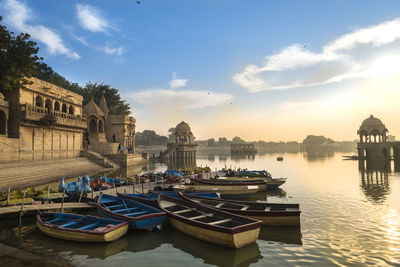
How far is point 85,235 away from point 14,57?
87.0 ft

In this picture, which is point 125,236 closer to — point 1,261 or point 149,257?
point 149,257

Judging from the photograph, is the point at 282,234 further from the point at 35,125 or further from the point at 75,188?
the point at 35,125

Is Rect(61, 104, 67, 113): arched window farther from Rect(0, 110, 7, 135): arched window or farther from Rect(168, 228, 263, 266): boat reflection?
Rect(168, 228, 263, 266): boat reflection

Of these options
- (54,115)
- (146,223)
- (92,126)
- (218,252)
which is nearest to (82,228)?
(146,223)

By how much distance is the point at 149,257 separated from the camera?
10.3 metres

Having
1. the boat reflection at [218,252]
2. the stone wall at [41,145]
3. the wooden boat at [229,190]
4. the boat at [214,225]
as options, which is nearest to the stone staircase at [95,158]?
the stone wall at [41,145]

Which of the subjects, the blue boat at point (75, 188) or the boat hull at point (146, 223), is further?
the blue boat at point (75, 188)

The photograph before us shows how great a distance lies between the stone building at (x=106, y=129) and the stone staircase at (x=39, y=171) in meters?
8.89

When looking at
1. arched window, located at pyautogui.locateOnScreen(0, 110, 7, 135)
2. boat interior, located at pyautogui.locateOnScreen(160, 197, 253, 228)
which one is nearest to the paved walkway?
boat interior, located at pyautogui.locateOnScreen(160, 197, 253, 228)

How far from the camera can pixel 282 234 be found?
42.0 ft

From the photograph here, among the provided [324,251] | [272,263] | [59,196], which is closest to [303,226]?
[324,251]

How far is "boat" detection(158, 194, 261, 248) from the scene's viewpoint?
34.0 feet

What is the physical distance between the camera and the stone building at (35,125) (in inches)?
1229

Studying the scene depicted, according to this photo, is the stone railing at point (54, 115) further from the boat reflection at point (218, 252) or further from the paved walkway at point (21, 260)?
the boat reflection at point (218, 252)
